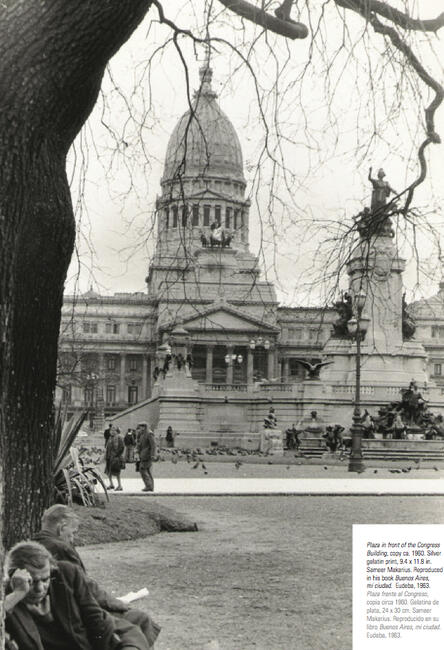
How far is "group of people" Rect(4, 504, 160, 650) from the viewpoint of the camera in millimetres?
5035

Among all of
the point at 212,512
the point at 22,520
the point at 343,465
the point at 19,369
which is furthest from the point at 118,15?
the point at 343,465

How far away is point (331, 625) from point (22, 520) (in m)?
2.60

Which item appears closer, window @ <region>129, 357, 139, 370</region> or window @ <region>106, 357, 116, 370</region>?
window @ <region>106, 357, 116, 370</region>

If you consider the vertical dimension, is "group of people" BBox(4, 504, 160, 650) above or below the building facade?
below

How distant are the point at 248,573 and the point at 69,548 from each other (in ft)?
14.7

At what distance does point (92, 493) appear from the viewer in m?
14.0

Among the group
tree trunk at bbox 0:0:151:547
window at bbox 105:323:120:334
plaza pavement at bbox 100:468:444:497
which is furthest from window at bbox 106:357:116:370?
tree trunk at bbox 0:0:151:547

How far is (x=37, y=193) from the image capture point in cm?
618

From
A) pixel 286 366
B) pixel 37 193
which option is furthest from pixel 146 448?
pixel 286 366

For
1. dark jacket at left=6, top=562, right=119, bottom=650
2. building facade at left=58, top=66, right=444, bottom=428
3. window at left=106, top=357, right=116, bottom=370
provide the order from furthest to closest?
1. window at left=106, top=357, right=116, bottom=370
2. building facade at left=58, top=66, right=444, bottom=428
3. dark jacket at left=6, top=562, right=119, bottom=650

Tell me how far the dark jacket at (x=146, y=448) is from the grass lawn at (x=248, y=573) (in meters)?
3.61

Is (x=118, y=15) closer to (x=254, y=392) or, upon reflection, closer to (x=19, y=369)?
(x=19, y=369)

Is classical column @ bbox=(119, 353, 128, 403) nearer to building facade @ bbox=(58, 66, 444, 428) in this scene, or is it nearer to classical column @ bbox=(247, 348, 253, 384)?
building facade @ bbox=(58, 66, 444, 428)

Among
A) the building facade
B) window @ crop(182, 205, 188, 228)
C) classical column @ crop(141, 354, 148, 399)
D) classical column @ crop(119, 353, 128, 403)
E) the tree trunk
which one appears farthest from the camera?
classical column @ crop(119, 353, 128, 403)
